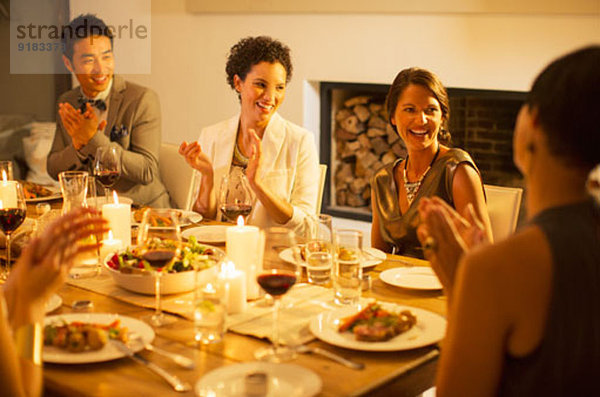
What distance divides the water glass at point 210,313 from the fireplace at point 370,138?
270 cm

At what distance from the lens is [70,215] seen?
4.66 feet

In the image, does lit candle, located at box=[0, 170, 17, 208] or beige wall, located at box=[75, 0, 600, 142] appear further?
beige wall, located at box=[75, 0, 600, 142]

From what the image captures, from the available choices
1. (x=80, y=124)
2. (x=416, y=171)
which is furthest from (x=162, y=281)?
(x=80, y=124)

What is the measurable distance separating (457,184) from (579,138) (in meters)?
1.37

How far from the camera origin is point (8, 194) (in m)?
2.20

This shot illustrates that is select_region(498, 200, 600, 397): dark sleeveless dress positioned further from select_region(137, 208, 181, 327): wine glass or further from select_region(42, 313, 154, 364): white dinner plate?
select_region(137, 208, 181, 327): wine glass

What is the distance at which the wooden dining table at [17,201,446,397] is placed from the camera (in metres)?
1.35

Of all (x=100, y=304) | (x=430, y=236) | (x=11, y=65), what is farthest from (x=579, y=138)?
(x=11, y=65)

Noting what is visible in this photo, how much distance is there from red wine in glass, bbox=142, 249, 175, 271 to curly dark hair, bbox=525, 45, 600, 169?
96 centimetres

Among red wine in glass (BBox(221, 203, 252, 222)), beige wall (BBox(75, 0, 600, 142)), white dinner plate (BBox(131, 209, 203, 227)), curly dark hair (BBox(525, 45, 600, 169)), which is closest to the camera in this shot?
curly dark hair (BBox(525, 45, 600, 169))

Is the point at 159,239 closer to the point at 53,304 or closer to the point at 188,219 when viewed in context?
the point at 53,304

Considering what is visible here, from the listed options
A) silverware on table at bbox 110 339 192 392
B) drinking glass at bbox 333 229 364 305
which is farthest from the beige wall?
silverware on table at bbox 110 339 192 392

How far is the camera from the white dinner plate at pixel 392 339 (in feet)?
4.95

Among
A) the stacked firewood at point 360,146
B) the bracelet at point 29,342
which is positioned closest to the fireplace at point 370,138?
the stacked firewood at point 360,146
